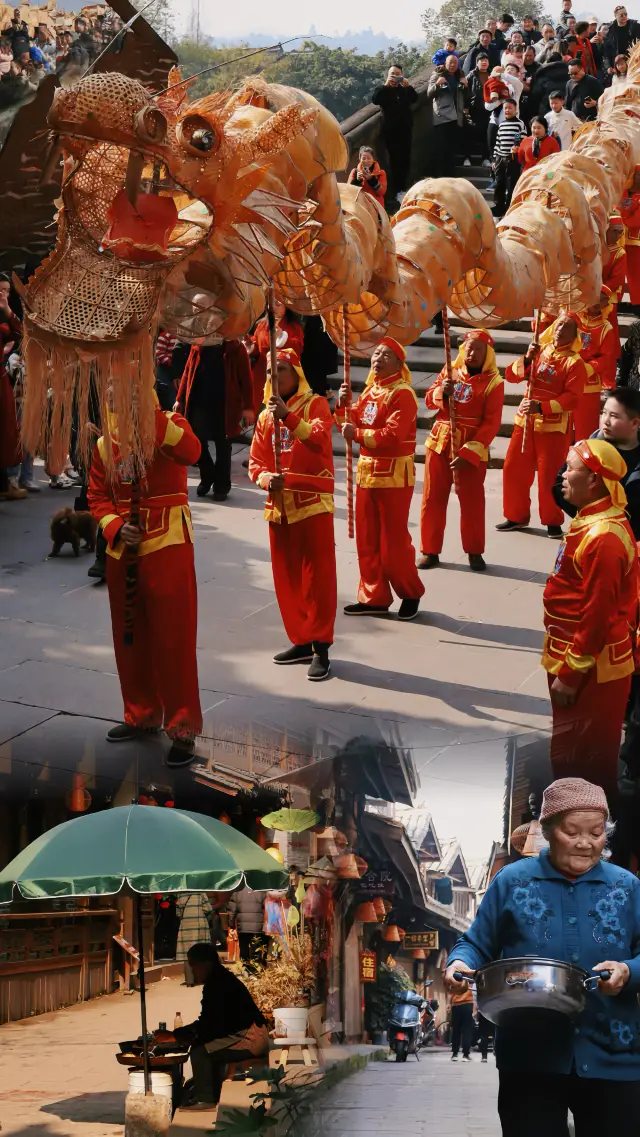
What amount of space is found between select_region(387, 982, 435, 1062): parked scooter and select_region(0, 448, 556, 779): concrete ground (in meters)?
1.76

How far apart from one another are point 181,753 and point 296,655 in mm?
1955

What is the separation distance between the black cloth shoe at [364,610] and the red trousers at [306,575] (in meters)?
0.99

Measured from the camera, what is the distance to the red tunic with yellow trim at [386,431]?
980cm

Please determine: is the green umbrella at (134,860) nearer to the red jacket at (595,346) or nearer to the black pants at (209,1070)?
the black pants at (209,1070)

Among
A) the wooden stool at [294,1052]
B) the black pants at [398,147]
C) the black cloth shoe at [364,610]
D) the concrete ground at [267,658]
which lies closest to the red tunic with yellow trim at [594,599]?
the concrete ground at [267,658]

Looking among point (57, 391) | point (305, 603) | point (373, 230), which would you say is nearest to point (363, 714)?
point (305, 603)

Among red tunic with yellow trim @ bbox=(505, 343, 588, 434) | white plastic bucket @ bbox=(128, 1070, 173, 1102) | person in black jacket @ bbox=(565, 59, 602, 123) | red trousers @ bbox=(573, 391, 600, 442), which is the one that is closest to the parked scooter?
white plastic bucket @ bbox=(128, 1070, 173, 1102)

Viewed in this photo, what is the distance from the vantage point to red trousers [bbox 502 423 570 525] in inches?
456

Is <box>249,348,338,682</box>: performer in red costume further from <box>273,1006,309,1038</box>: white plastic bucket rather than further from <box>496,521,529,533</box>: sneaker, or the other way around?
<box>273,1006,309,1038</box>: white plastic bucket

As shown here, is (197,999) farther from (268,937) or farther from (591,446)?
(591,446)

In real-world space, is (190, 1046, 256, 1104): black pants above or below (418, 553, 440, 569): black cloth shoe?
below

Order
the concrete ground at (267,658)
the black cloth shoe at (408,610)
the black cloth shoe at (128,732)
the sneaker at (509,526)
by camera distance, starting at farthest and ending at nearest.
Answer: the sneaker at (509,526) → the black cloth shoe at (408,610) → the concrete ground at (267,658) → the black cloth shoe at (128,732)

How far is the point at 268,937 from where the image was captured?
577 centimetres

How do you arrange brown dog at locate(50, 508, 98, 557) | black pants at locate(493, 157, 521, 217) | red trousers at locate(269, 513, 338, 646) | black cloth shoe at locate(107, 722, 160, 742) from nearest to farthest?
black cloth shoe at locate(107, 722, 160, 742) → red trousers at locate(269, 513, 338, 646) → brown dog at locate(50, 508, 98, 557) → black pants at locate(493, 157, 521, 217)
